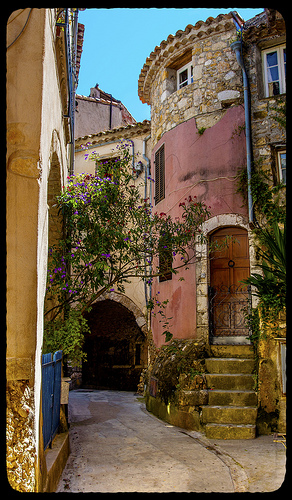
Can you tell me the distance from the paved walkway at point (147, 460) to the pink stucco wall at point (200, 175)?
227cm

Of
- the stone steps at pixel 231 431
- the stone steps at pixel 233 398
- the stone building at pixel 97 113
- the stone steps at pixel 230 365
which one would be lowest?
the stone steps at pixel 231 431

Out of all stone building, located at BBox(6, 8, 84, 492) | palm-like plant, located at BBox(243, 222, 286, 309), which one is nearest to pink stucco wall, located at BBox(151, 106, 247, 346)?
palm-like plant, located at BBox(243, 222, 286, 309)

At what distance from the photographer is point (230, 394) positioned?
279 inches

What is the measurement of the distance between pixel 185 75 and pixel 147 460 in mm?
8226

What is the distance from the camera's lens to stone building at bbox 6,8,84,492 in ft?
10.6

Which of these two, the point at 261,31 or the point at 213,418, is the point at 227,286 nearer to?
the point at 213,418

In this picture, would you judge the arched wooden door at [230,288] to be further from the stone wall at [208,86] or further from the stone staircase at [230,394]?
the stone wall at [208,86]

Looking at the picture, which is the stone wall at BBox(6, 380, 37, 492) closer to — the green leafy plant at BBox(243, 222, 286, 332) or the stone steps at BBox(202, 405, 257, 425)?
the green leafy plant at BBox(243, 222, 286, 332)

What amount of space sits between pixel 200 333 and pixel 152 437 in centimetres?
238

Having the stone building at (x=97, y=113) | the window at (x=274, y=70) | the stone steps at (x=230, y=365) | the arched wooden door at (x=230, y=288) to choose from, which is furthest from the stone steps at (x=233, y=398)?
the stone building at (x=97, y=113)

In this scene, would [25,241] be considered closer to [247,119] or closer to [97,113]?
[247,119]

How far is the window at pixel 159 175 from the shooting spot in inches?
414

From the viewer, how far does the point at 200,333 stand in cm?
834

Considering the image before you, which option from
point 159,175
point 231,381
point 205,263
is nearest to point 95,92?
point 159,175
